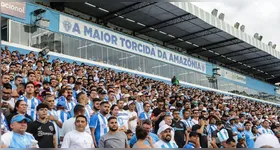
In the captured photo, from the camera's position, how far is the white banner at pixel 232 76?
30.7 m

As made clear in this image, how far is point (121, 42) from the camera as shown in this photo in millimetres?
19938

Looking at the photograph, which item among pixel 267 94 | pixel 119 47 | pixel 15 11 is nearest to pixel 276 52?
pixel 267 94

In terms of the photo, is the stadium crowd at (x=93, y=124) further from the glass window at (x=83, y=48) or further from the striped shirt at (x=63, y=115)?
the glass window at (x=83, y=48)

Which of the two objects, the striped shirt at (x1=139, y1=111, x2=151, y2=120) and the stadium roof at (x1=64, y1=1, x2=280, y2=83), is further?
the stadium roof at (x1=64, y1=1, x2=280, y2=83)

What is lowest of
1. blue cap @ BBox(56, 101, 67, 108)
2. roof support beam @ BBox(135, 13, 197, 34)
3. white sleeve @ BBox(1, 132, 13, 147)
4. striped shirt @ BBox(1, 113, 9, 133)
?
white sleeve @ BBox(1, 132, 13, 147)

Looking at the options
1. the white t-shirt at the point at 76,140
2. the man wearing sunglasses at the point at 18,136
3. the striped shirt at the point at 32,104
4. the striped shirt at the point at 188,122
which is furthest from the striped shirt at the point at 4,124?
the striped shirt at the point at 188,122

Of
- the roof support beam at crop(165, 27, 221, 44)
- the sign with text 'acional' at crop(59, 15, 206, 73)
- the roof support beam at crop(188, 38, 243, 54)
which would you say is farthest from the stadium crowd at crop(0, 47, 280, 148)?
the roof support beam at crop(188, 38, 243, 54)

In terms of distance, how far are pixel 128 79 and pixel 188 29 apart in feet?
41.6

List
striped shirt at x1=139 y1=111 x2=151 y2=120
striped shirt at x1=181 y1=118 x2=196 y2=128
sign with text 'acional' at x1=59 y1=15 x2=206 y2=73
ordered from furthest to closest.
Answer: sign with text 'acional' at x1=59 y1=15 x2=206 y2=73
striped shirt at x1=139 y1=111 x2=151 y2=120
striped shirt at x1=181 y1=118 x2=196 y2=128

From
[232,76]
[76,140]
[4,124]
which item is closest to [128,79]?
[76,140]

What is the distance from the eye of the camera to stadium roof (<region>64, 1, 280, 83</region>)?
65.2 ft

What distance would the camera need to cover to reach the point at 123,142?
15.8 feet

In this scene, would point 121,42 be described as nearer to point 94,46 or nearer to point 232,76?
point 94,46

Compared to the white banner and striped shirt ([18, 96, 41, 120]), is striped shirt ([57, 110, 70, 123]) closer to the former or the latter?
striped shirt ([18, 96, 41, 120])
